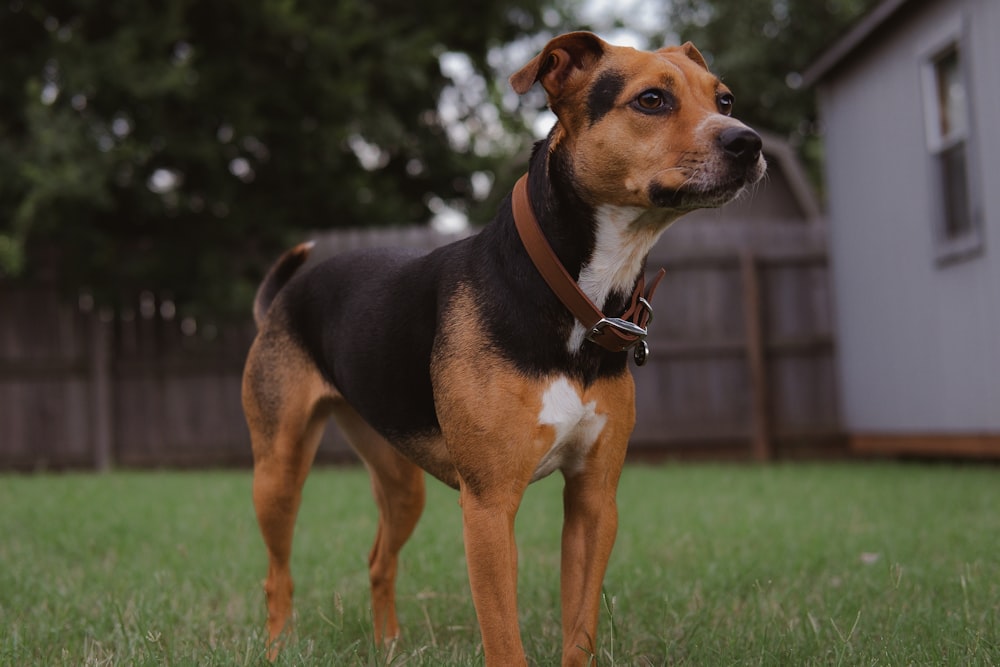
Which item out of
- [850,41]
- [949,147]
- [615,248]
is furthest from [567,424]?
[850,41]

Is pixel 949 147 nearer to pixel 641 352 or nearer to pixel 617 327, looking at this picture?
pixel 641 352

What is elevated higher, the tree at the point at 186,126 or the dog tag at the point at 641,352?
the tree at the point at 186,126

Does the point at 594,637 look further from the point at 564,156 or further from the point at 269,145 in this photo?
the point at 269,145

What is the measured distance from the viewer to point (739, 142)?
8.76 feet

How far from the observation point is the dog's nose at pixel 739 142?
266 cm

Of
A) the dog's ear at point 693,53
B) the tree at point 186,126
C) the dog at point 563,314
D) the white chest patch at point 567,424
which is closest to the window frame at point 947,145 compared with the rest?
the tree at point 186,126

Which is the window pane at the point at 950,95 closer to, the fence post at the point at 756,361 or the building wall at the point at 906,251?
the building wall at the point at 906,251

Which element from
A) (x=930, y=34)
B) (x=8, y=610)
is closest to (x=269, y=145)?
(x=930, y=34)

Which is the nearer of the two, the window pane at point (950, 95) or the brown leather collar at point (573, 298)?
the brown leather collar at point (573, 298)

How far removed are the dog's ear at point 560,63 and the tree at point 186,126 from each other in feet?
24.3

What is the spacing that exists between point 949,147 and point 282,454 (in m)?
7.52

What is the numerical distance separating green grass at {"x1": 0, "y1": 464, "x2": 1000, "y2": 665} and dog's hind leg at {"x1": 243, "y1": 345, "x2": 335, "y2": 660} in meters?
0.19

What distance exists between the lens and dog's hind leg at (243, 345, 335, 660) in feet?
12.6

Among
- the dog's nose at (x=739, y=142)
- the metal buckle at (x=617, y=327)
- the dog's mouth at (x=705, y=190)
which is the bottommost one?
the metal buckle at (x=617, y=327)
